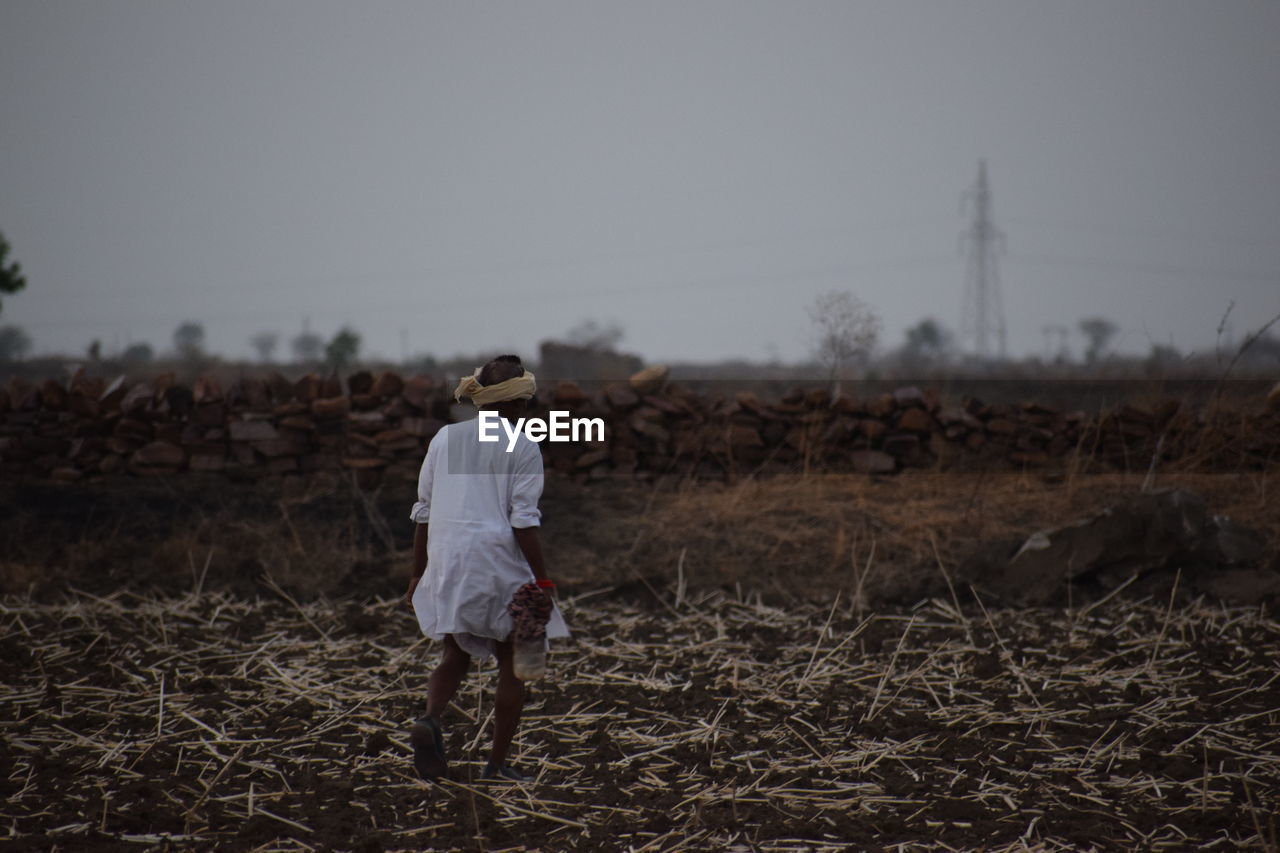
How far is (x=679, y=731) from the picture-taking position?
4.80 meters

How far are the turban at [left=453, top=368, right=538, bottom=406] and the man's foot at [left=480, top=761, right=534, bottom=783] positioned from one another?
1411 mm

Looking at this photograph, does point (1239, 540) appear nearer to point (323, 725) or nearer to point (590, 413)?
point (590, 413)

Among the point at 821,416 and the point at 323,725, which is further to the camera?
the point at 821,416

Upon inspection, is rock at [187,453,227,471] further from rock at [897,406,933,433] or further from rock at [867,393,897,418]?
rock at [897,406,933,433]

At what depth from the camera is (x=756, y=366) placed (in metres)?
35.7

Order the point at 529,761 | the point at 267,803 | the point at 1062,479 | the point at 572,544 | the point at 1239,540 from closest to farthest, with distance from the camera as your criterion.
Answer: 1. the point at 267,803
2. the point at 529,761
3. the point at 1239,540
4. the point at 572,544
5. the point at 1062,479

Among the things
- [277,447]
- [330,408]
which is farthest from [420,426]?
[277,447]

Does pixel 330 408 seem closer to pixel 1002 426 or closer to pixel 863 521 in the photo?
pixel 863 521

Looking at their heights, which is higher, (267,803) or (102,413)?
(102,413)

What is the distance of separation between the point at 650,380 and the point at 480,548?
639 cm

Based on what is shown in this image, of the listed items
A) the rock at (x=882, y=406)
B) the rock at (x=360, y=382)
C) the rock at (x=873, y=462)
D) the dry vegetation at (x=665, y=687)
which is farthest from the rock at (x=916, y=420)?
the rock at (x=360, y=382)

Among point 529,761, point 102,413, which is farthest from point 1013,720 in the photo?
point 102,413

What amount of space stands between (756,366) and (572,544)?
27.5 metres

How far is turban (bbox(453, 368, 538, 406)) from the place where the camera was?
4.00 meters
